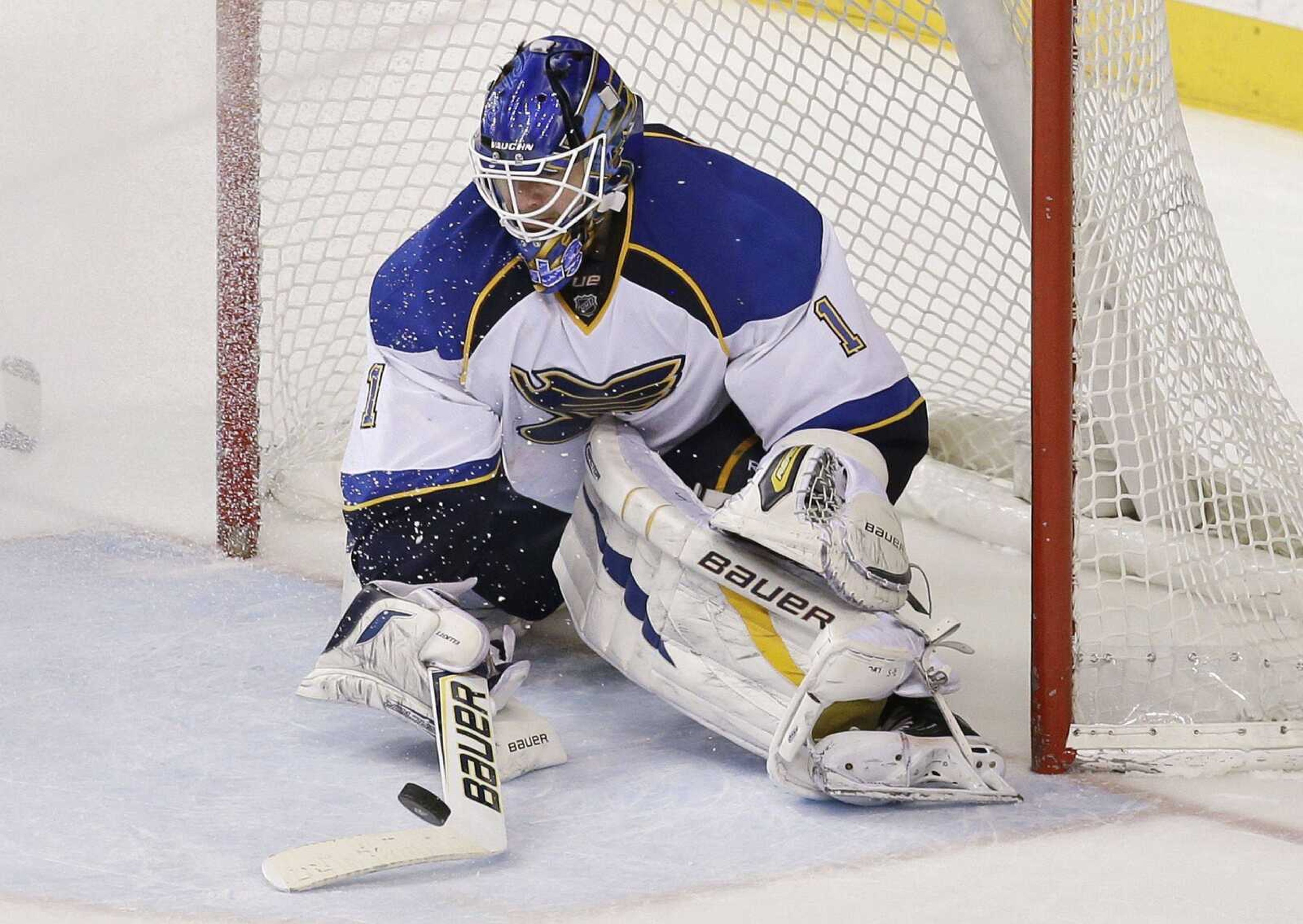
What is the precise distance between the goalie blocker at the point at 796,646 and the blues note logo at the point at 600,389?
0.34 ft

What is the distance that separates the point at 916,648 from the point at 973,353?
4.72ft

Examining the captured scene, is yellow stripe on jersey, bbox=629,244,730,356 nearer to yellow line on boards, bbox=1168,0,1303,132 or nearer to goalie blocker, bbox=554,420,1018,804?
goalie blocker, bbox=554,420,1018,804

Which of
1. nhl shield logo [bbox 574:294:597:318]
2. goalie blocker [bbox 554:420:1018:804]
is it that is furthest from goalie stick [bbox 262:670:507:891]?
nhl shield logo [bbox 574:294:597:318]

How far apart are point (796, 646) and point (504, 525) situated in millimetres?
590

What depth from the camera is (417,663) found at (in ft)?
6.78

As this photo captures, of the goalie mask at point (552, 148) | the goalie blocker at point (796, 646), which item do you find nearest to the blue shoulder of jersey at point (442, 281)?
the goalie mask at point (552, 148)

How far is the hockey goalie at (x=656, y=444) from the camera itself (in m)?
1.98

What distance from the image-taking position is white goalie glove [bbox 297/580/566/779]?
205 centimetres

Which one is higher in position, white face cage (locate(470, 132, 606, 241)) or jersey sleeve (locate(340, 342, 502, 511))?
white face cage (locate(470, 132, 606, 241))

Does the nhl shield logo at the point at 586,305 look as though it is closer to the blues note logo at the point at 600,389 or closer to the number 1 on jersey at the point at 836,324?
the blues note logo at the point at 600,389

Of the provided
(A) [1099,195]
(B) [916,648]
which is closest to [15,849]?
(B) [916,648]

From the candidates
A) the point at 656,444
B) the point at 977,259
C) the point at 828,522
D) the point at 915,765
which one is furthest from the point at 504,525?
the point at 977,259

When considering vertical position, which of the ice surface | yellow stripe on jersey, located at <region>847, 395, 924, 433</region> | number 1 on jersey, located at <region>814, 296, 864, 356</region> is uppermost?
number 1 on jersey, located at <region>814, 296, 864, 356</region>

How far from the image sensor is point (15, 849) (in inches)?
72.0
